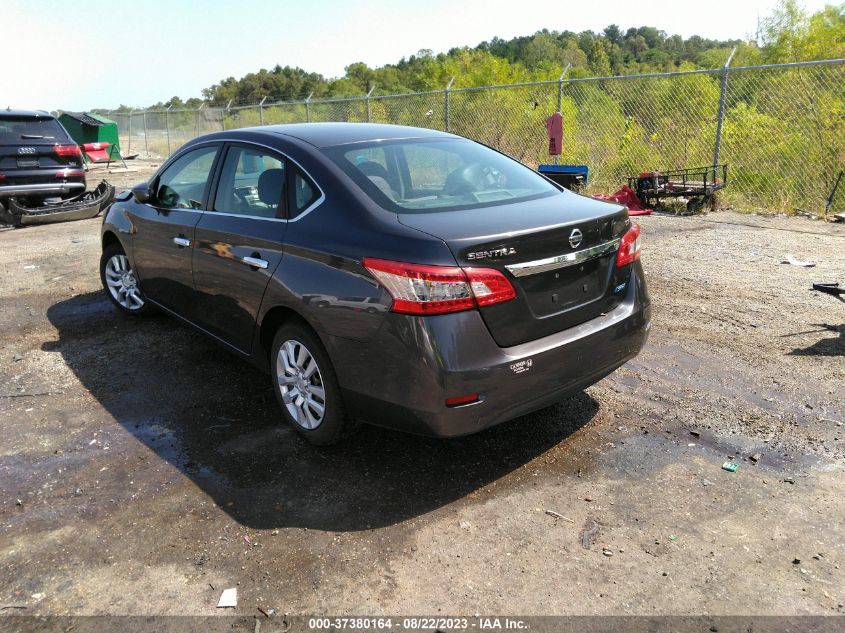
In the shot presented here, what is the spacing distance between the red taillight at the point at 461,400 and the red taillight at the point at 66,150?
1085 cm

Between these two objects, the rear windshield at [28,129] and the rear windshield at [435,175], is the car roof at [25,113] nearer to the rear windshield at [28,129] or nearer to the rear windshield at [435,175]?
the rear windshield at [28,129]

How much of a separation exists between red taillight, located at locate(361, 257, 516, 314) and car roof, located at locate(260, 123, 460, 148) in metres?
1.23

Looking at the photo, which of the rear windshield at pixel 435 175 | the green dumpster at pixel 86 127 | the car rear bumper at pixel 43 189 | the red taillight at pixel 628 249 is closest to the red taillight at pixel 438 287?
the rear windshield at pixel 435 175

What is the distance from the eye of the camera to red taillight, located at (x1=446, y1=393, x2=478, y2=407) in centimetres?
292

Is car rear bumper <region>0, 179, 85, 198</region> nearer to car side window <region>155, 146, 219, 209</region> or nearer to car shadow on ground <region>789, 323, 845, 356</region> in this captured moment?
car side window <region>155, 146, 219, 209</region>

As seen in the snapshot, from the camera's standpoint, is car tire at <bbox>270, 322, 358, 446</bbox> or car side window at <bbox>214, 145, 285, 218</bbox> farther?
car side window at <bbox>214, 145, 285, 218</bbox>

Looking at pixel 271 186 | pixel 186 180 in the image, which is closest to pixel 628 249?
pixel 271 186

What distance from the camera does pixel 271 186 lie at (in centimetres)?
381

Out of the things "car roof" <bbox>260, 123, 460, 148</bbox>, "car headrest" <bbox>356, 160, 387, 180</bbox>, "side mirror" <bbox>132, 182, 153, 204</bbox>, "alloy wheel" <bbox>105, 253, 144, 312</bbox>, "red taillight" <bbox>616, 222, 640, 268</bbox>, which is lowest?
"alloy wheel" <bbox>105, 253, 144, 312</bbox>

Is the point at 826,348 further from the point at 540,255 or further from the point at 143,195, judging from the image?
the point at 143,195

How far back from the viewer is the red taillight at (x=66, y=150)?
443 inches

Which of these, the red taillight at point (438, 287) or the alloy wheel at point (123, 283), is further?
the alloy wheel at point (123, 283)

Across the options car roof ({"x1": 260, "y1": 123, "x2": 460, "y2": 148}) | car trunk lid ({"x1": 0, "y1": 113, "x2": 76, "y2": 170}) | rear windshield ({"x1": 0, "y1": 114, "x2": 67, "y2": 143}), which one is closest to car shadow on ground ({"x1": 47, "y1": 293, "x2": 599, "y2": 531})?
car roof ({"x1": 260, "y1": 123, "x2": 460, "y2": 148})

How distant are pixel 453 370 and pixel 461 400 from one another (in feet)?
0.48
